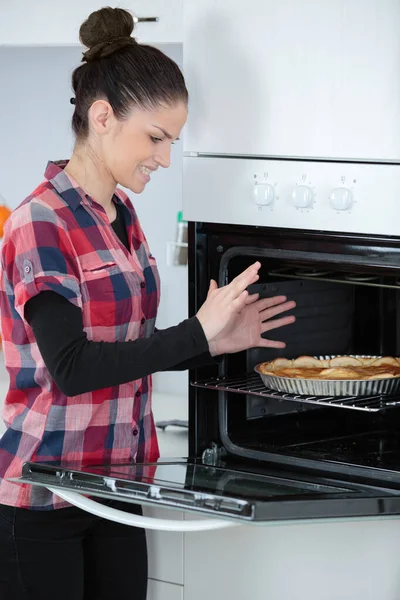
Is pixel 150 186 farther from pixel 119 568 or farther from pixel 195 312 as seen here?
pixel 119 568

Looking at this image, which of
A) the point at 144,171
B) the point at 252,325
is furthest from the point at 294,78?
the point at 252,325

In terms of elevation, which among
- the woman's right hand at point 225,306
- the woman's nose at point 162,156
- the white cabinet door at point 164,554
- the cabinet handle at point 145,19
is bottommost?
the white cabinet door at point 164,554

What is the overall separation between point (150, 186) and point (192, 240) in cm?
106

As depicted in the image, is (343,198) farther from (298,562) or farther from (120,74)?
(298,562)

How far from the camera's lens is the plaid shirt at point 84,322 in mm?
1541

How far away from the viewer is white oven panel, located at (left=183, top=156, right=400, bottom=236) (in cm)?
150

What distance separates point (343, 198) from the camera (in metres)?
1.53

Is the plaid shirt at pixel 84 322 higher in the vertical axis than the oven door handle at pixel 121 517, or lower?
higher

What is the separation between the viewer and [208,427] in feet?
5.85

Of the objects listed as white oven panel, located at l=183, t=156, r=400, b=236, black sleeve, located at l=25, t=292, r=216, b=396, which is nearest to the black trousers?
black sleeve, located at l=25, t=292, r=216, b=396

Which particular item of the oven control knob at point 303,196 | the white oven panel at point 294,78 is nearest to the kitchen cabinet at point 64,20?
the white oven panel at point 294,78

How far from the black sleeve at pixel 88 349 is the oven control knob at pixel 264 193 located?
22 centimetres

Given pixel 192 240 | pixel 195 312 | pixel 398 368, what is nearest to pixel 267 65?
pixel 192 240

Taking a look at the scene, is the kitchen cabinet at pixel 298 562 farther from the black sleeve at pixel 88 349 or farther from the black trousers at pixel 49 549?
the black sleeve at pixel 88 349
